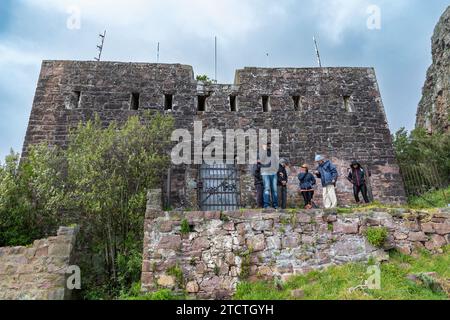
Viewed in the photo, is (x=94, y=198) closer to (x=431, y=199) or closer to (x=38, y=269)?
(x=38, y=269)

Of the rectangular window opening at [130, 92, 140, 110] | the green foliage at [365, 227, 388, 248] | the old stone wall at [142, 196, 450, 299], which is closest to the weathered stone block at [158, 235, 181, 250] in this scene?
the old stone wall at [142, 196, 450, 299]

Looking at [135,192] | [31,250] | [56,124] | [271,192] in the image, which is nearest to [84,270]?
[31,250]

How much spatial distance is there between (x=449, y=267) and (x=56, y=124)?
12.5 meters

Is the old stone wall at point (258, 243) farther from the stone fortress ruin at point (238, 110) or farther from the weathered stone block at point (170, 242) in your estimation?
the stone fortress ruin at point (238, 110)

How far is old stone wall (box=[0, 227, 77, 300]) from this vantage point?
852cm

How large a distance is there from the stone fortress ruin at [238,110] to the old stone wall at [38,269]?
480cm

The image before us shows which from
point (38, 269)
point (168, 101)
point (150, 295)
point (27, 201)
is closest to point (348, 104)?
point (168, 101)

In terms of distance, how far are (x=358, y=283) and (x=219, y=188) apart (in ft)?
21.9

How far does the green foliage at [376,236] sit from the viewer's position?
8.98 metres

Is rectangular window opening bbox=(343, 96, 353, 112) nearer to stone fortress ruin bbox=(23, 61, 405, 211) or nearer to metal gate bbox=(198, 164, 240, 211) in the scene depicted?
stone fortress ruin bbox=(23, 61, 405, 211)

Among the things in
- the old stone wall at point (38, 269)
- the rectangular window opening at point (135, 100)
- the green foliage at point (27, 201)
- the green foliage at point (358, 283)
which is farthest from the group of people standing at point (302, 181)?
the rectangular window opening at point (135, 100)

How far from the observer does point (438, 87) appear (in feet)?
73.0

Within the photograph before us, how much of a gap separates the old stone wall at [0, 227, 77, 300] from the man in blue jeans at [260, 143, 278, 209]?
4.97 meters
